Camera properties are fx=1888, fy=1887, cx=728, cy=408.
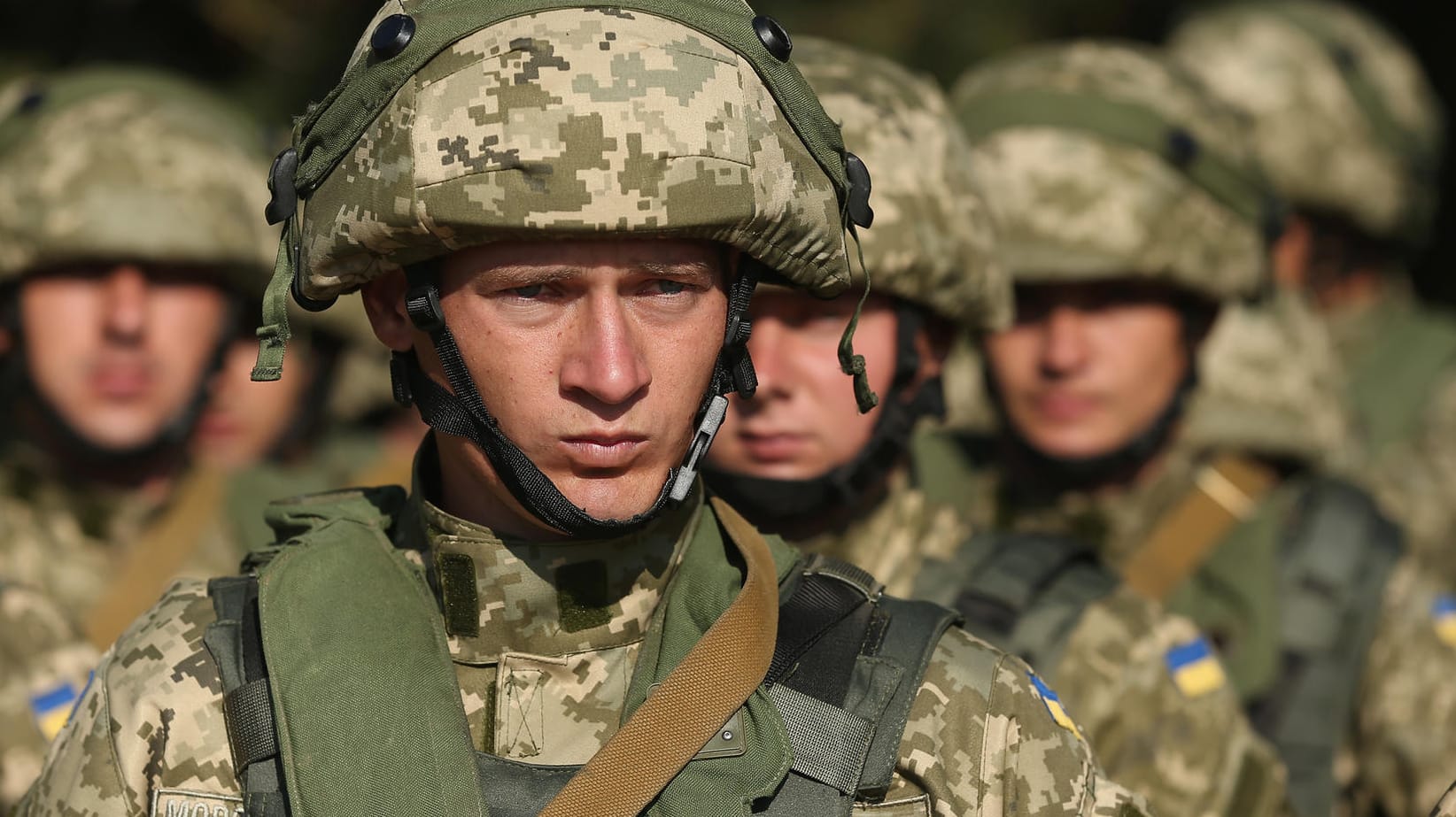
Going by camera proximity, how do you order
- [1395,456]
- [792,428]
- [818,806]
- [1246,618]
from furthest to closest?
[1395,456] < [1246,618] < [792,428] < [818,806]

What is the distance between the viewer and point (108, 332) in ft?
19.5

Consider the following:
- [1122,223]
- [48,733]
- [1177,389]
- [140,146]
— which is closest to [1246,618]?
[1177,389]

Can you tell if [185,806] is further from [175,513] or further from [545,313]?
[175,513]

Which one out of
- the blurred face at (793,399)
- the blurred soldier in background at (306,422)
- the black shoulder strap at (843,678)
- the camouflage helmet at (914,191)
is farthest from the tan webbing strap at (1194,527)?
the black shoulder strap at (843,678)

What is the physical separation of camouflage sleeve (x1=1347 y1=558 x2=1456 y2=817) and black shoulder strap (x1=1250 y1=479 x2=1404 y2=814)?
0.05 meters

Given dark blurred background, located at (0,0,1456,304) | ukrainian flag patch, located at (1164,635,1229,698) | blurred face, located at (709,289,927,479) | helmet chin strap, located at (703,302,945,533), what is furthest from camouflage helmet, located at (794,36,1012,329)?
dark blurred background, located at (0,0,1456,304)

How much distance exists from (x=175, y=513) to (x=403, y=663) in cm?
342

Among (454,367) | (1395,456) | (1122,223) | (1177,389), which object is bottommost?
(1395,456)

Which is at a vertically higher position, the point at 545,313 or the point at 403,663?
the point at 545,313

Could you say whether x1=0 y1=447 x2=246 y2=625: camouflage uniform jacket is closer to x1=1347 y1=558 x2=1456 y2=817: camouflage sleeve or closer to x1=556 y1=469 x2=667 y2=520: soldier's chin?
x1=556 y1=469 x2=667 y2=520: soldier's chin

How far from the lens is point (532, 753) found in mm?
3045

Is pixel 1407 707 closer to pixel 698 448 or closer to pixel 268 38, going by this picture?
pixel 698 448

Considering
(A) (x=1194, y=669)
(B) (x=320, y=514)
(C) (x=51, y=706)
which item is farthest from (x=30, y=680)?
(A) (x=1194, y=669)

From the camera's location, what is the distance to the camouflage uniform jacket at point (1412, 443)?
Result: 773 centimetres
